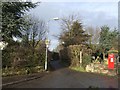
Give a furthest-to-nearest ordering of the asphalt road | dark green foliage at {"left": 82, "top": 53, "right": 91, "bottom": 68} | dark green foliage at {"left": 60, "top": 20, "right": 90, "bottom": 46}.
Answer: dark green foliage at {"left": 60, "top": 20, "right": 90, "bottom": 46} → dark green foliage at {"left": 82, "top": 53, "right": 91, "bottom": 68} → the asphalt road

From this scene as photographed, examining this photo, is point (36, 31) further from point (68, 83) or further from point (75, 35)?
point (68, 83)

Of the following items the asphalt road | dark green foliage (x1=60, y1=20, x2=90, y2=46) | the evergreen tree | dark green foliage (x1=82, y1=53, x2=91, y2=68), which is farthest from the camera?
dark green foliage (x1=60, y1=20, x2=90, y2=46)

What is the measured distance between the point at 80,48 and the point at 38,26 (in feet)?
51.0

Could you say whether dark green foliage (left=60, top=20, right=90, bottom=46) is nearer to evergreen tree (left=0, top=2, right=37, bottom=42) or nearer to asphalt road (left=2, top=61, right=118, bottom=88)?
evergreen tree (left=0, top=2, right=37, bottom=42)

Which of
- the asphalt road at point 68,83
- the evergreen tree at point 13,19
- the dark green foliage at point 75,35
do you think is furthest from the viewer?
the dark green foliage at point 75,35

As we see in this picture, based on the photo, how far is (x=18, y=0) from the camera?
2806 cm

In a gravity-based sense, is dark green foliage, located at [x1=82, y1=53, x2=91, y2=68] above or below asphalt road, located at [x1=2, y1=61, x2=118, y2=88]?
above

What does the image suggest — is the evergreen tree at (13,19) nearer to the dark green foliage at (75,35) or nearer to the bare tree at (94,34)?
the dark green foliage at (75,35)

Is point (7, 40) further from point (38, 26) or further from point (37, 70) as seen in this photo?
point (38, 26)

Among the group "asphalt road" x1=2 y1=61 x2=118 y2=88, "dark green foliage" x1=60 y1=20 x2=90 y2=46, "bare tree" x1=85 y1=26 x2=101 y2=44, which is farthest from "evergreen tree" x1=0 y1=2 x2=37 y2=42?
"bare tree" x1=85 y1=26 x2=101 y2=44

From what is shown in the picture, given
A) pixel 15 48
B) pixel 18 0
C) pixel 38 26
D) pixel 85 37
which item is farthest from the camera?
pixel 85 37

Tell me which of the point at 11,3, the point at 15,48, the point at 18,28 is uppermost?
the point at 11,3

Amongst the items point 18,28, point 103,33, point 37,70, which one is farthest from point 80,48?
point 103,33

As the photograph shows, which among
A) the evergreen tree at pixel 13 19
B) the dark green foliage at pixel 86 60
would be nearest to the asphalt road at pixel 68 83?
the evergreen tree at pixel 13 19
